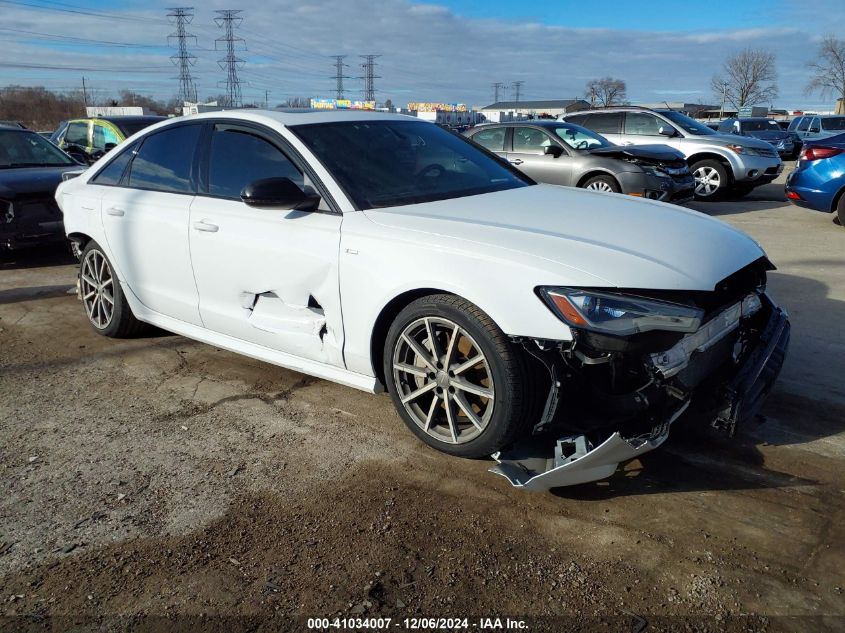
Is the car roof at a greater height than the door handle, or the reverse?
the car roof

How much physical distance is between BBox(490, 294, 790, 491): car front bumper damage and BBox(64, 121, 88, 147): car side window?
39.2 ft

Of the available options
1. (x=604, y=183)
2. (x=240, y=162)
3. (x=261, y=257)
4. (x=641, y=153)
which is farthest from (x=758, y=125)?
(x=261, y=257)

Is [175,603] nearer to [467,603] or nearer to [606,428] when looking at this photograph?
[467,603]

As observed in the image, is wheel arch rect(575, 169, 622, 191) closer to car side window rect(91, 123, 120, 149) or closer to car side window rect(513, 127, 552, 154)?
car side window rect(513, 127, 552, 154)

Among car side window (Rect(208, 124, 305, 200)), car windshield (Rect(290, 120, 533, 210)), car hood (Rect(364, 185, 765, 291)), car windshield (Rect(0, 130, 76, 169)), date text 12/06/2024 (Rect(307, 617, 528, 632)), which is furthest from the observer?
car windshield (Rect(0, 130, 76, 169))

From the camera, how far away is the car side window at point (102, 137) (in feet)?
38.6

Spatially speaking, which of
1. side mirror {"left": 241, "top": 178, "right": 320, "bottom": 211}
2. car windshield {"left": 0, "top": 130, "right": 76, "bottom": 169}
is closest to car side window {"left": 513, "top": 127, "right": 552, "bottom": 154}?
car windshield {"left": 0, "top": 130, "right": 76, "bottom": 169}

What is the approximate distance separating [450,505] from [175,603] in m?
1.16

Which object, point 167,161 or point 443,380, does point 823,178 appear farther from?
point 167,161

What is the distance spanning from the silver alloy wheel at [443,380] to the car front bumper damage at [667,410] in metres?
0.26

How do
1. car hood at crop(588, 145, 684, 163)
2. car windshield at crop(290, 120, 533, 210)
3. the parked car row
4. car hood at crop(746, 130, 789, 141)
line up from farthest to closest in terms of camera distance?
car hood at crop(746, 130, 789, 141) < car hood at crop(588, 145, 684, 163) < the parked car row < car windshield at crop(290, 120, 533, 210)

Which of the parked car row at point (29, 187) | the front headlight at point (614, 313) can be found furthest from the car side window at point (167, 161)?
the parked car row at point (29, 187)

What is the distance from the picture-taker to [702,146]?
12.9m

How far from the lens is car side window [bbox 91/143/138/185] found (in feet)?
16.8
